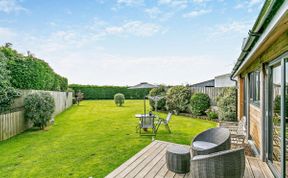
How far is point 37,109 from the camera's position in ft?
27.9

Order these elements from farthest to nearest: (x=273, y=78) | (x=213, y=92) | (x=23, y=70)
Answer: (x=213, y=92) → (x=23, y=70) → (x=273, y=78)

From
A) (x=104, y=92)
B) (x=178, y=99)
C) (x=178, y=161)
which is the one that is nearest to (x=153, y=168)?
(x=178, y=161)

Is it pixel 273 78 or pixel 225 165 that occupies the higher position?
pixel 273 78

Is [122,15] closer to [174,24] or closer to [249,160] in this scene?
[174,24]

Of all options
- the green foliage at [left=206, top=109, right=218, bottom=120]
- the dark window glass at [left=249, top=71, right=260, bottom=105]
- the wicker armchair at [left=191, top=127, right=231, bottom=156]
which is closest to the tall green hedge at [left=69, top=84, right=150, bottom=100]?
the green foliage at [left=206, top=109, right=218, bottom=120]

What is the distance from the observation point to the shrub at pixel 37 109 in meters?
8.39

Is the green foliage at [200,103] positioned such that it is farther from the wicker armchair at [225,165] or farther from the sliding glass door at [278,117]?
the wicker armchair at [225,165]

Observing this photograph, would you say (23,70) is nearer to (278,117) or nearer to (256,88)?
(256,88)

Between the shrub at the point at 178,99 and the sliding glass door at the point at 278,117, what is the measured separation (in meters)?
9.16

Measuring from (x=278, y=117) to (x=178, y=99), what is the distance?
1006 cm

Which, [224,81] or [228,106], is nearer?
[228,106]

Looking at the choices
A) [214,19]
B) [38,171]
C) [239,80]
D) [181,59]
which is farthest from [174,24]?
[38,171]

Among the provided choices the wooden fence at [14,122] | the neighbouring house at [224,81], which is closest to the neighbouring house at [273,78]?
the wooden fence at [14,122]

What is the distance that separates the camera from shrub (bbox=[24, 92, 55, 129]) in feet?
27.5
